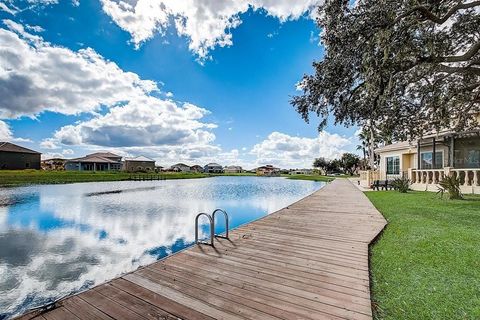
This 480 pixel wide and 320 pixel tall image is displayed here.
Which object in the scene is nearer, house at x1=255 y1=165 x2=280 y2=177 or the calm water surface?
the calm water surface

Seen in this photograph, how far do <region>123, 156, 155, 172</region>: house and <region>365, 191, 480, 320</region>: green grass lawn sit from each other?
6037 cm

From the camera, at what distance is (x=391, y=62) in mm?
6766

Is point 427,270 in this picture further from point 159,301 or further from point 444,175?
point 444,175

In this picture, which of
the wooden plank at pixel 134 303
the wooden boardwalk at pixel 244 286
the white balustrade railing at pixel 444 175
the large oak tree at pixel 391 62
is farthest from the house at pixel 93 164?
Answer: the wooden plank at pixel 134 303

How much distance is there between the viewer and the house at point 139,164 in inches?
2413

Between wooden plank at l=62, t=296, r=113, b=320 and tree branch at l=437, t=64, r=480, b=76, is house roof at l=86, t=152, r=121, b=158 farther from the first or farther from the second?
wooden plank at l=62, t=296, r=113, b=320

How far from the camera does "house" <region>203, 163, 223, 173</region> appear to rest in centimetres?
10222

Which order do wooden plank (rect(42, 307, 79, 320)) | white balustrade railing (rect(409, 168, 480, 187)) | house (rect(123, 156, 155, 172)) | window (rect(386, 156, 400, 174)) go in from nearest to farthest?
wooden plank (rect(42, 307, 79, 320)) → white balustrade railing (rect(409, 168, 480, 187)) → window (rect(386, 156, 400, 174)) → house (rect(123, 156, 155, 172))

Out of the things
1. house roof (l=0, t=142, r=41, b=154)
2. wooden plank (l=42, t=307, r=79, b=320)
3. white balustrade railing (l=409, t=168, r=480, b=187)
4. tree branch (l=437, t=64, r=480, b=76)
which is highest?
tree branch (l=437, t=64, r=480, b=76)

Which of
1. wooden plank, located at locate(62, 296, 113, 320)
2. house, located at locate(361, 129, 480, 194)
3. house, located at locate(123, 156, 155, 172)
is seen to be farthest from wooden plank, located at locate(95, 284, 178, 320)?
house, located at locate(123, 156, 155, 172)

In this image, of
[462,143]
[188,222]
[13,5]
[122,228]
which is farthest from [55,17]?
[462,143]

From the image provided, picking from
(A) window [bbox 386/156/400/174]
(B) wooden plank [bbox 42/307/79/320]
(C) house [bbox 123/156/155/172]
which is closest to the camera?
(B) wooden plank [bbox 42/307/79/320]

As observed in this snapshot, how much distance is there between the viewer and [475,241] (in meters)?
4.91

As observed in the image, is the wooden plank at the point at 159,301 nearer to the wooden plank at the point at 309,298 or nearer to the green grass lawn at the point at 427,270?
the wooden plank at the point at 309,298
